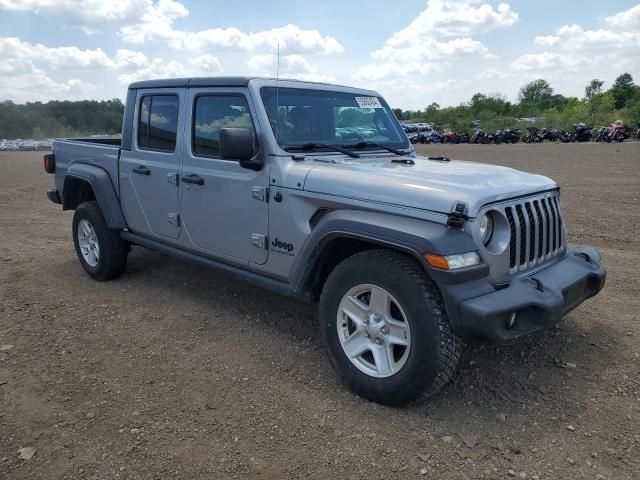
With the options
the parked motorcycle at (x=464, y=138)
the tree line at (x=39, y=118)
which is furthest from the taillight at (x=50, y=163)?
the tree line at (x=39, y=118)

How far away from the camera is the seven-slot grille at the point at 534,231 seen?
3.12 m

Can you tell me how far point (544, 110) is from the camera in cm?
8669

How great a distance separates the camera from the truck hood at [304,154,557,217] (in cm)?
291

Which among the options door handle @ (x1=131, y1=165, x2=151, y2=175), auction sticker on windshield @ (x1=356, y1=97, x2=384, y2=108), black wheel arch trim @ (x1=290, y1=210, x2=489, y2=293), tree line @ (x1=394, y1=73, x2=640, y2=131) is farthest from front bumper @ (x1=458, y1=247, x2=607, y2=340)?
tree line @ (x1=394, y1=73, x2=640, y2=131)

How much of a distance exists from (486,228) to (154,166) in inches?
117

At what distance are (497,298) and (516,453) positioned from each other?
796 millimetres

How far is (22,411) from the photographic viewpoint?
317cm

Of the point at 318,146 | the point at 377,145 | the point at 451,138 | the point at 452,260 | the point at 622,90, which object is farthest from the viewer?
the point at 622,90

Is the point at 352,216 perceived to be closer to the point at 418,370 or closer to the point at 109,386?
the point at 418,370

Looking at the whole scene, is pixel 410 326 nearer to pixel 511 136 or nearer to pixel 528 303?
pixel 528 303

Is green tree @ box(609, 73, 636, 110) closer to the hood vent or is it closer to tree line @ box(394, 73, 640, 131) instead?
tree line @ box(394, 73, 640, 131)

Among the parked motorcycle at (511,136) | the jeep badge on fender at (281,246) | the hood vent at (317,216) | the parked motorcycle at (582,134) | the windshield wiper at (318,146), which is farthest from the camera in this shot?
the parked motorcycle at (511,136)

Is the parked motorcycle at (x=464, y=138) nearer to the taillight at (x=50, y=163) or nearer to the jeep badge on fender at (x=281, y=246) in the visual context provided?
the taillight at (x=50, y=163)

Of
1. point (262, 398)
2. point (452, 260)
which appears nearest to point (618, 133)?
point (452, 260)
